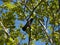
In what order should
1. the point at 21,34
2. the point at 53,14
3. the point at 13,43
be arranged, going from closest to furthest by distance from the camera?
the point at 13,43 < the point at 53,14 < the point at 21,34

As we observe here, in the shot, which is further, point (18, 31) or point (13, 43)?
point (18, 31)

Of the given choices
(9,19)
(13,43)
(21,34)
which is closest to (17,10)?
(9,19)

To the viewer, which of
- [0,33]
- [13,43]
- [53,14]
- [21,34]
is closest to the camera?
[13,43]

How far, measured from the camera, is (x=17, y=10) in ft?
41.7

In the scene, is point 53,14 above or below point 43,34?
above

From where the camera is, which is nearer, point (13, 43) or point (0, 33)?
point (13, 43)

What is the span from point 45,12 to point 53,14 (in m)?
0.66

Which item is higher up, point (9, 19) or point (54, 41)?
point (9, 19)

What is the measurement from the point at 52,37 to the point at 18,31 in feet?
6.82

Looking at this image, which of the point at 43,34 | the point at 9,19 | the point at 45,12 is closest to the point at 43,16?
the point at 45,12

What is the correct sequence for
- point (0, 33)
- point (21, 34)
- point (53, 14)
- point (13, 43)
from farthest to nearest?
point (21, 34), point (53, 14), point (0, 33), point (13, 43)

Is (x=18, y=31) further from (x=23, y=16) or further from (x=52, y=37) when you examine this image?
(x=52, y=37)

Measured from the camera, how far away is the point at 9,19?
12312mm

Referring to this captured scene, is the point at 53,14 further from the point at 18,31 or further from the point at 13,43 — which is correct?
the point at 13,43
